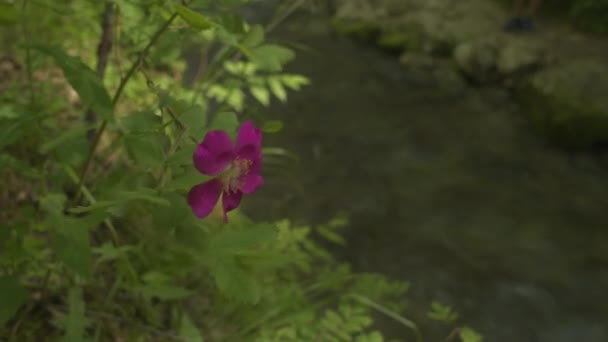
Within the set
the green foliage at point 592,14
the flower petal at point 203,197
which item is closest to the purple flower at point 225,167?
the flower petal at point 203,197

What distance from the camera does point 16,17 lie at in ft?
3.18

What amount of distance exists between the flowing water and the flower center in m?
1.81

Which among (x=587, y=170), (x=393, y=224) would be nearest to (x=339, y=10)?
(x=587, y=170)

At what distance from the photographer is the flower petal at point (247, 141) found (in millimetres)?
826

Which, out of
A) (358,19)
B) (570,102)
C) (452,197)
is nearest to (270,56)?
(452,197)

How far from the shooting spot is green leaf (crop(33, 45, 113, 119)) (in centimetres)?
85

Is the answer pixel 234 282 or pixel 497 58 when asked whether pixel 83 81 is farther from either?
pixel 497 58

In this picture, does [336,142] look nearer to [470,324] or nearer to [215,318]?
A: [470,324]

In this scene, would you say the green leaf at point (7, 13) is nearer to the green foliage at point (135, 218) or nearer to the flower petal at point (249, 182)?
the green foliage at point (135, 218)

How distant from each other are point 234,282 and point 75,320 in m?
0.52

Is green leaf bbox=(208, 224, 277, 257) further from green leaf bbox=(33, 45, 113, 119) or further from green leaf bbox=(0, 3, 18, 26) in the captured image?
green leaf bbox=(0, 3, 18, 26)

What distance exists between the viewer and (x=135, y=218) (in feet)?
6.32

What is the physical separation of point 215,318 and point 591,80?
440 cm

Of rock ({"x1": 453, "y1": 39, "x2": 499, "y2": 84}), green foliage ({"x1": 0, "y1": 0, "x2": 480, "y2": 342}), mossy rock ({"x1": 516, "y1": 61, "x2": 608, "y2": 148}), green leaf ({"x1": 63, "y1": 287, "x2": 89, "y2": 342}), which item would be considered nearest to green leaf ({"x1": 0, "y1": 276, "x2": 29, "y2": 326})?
green foliage ({"x1": 0, "y1": 0, "x2": 480, "y2": 342})
